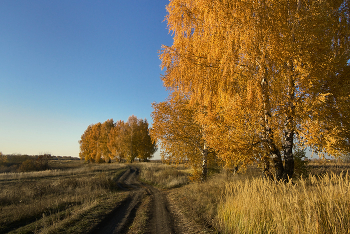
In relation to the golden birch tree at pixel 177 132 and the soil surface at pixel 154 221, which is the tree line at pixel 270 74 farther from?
the golden birch tree at pixel 177 132

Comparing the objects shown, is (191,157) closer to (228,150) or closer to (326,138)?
(228,150)

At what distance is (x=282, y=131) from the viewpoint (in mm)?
6844

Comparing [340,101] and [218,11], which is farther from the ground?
[218,11]

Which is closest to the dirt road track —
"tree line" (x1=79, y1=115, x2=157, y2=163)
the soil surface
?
the soil surface

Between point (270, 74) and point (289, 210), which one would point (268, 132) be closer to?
point (270, 74)

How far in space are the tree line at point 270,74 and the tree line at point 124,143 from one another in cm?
4015

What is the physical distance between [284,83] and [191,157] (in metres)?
9.00

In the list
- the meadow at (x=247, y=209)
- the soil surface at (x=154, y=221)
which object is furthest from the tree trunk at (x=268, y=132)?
the soil surface at (x=154, y=221)

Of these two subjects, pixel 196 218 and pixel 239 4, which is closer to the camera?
pixel 239 4

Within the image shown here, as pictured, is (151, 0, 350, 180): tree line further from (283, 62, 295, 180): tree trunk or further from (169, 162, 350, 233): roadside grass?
(169, 162, 350, 233): roadside grass

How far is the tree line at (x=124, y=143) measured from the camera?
51781 mm

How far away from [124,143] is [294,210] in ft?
167

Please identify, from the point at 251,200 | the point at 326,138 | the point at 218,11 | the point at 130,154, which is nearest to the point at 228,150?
the point at 251,200

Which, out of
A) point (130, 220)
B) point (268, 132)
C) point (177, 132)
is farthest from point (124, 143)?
point (268, 132)
